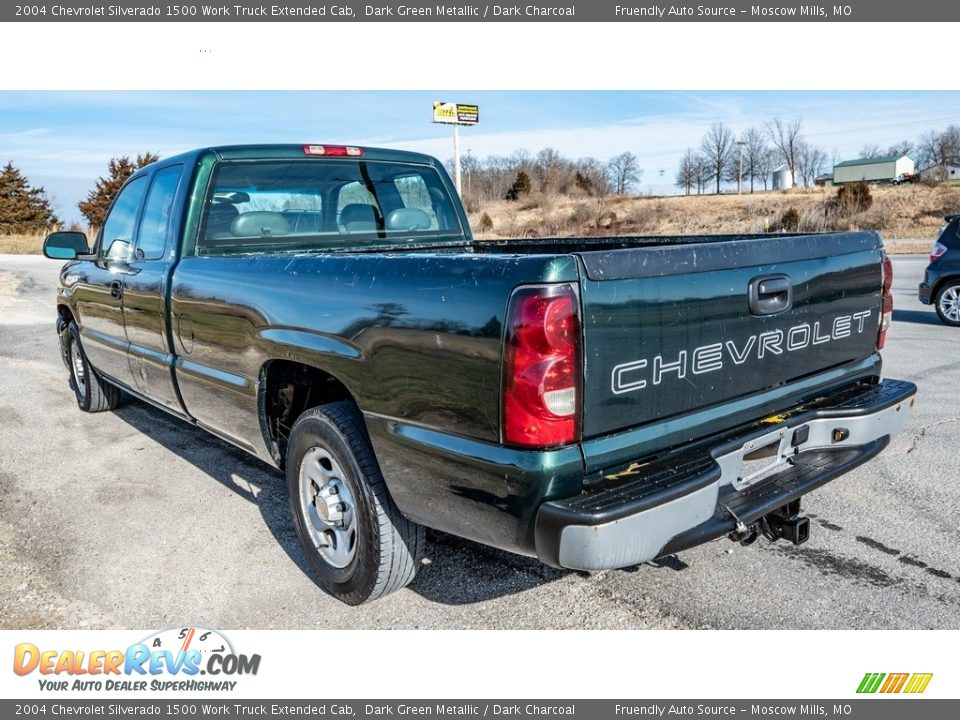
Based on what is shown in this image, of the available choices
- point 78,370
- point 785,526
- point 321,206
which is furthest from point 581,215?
point 785,526

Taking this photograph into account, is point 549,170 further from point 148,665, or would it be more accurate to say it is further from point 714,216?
point 148,665

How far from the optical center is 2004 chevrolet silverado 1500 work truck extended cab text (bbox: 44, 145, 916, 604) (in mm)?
2248

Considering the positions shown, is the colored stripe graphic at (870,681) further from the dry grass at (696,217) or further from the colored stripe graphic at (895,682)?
the dry grass at (696,217)

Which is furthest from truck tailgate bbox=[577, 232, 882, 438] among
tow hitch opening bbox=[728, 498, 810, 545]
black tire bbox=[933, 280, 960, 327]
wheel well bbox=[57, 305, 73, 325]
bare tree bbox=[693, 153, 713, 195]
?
bare tree bbox=[693, 153, 713, 195]

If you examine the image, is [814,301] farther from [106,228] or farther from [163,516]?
[106,228]

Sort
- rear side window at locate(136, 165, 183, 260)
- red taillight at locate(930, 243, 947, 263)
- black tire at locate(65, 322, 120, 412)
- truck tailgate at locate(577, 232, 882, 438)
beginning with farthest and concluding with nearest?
red taillight at locate(930, 243, 947, 263), black tire at locate(65, 322, 120, 412), rear side window at locate(136, 165, 183, 260), truck tailgate at locate(577, 232, 882, 438)

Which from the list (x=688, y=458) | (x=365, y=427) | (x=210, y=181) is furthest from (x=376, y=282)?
(x=210, y=181)

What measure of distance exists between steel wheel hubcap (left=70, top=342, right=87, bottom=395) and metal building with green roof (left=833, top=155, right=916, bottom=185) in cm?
9566

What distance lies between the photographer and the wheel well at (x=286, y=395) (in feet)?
10.9

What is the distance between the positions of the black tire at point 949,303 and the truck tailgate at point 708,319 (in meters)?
7.61

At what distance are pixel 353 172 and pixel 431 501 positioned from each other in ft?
9.15

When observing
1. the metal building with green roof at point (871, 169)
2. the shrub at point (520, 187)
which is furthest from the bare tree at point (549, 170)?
the metal building with green roof at point (871, 169)

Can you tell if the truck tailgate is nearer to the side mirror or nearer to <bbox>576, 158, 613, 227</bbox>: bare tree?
the side mirror

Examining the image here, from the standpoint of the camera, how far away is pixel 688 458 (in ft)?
8.38
